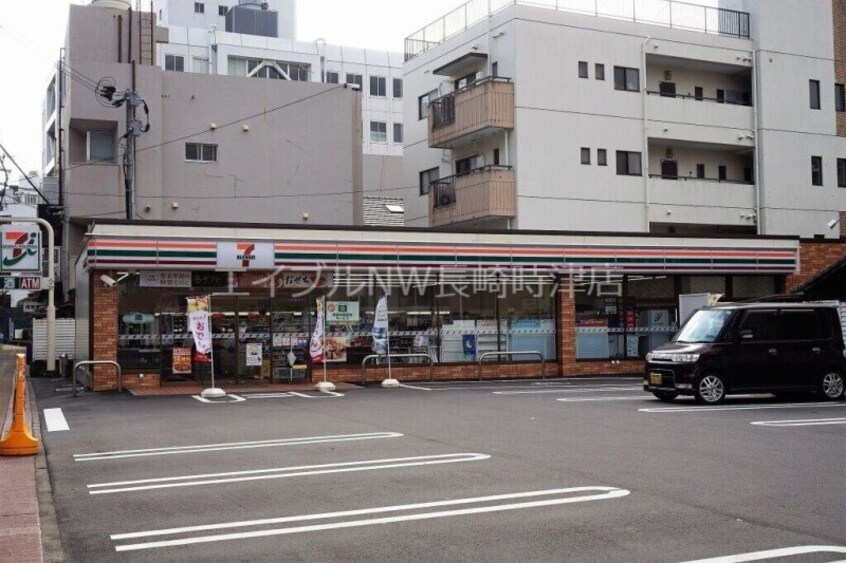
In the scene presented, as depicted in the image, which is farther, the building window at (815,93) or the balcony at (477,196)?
the building window at (815,93)

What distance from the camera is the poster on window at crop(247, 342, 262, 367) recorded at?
2202 cm

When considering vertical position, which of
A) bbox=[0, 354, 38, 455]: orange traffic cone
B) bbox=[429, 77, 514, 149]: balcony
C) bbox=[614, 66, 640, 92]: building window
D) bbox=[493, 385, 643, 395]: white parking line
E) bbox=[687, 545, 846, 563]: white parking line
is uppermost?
bbox=[614, 66, 640, 92]: building window

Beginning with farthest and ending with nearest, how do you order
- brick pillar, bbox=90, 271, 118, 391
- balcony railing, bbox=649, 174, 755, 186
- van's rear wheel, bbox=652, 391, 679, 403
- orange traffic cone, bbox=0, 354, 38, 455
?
balcony railing, bbox=649, 174, 755, 186, brick pillar, bbox=90, 271, 118, 391, van's rear wheel, bbox=652, 391, 679, 403, orange traffic cone, bbox=0, 354, 38, 455

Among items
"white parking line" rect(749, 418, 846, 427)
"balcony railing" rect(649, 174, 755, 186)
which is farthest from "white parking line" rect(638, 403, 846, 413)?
"balcony railing" rect(649, 174, 755, 186)

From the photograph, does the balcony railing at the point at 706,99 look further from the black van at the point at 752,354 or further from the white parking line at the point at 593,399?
the white parking line at the point at 593,399

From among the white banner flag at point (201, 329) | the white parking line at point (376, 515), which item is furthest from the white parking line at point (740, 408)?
the white banner flag at point (201, 329)

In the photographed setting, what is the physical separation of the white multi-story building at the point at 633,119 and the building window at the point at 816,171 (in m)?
0.07

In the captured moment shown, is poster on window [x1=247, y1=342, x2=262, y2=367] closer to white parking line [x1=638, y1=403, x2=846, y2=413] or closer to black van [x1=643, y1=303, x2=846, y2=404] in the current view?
black van [x1=643, y1=303, x2=846, y2=404]

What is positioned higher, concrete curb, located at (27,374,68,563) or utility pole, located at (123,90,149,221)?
utility pole, located at (123,90,149,221)

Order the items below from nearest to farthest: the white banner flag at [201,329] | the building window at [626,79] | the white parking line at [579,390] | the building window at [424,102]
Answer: the white parking line at [579,390]
the white banner flag at [201,329]
the building window at [626,79]
the building window at [424,102]

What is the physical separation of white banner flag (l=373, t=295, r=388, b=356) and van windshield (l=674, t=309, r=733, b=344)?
724 centimetres

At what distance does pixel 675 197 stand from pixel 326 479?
27.5m

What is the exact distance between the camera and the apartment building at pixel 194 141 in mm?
33062

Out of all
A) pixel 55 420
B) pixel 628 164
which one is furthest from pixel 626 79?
pixel 55 420
